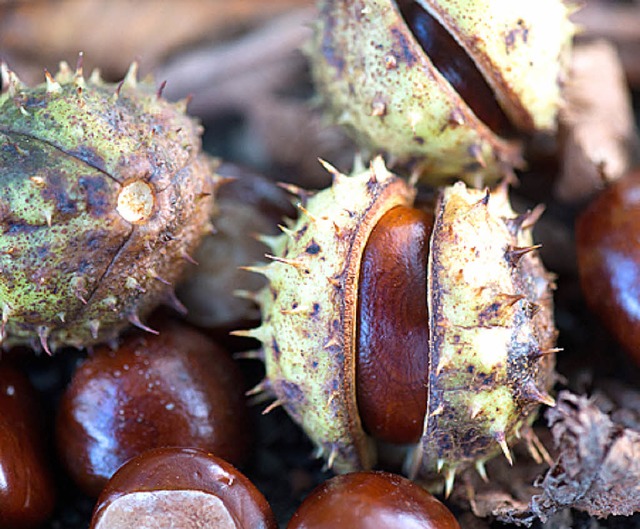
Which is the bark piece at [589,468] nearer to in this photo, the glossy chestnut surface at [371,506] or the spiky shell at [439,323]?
the spiky shell at [439,323]

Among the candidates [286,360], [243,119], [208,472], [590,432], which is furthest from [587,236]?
[243,119]

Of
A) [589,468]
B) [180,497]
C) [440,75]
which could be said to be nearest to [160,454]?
[180,497]

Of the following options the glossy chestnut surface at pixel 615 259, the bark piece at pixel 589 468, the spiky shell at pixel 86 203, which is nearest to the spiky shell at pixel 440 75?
the glossy chestnut surface at pixel 615 259

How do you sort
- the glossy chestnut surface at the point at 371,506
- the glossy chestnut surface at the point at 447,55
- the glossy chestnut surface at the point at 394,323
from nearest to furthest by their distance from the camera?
the glossy chestnut surface at the point at 371,506 < the glossy chestnut surface at the point at 394,323 < the glossy chestnut surface at the point at 447,55

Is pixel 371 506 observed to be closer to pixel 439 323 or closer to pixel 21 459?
pixel 439 323

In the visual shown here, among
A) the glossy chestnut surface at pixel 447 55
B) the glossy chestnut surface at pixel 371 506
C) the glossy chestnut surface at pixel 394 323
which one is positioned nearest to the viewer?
the glossy chestnut surface at pixel 371 506

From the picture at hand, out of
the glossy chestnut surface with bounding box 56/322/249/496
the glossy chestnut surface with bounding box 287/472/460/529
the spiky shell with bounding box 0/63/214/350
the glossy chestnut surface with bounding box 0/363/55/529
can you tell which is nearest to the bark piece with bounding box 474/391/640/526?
the glossy chestnut surface with bounding box 287/472/460/529

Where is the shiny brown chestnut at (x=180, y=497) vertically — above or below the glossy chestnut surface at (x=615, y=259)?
above
